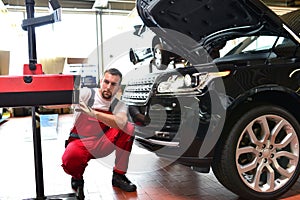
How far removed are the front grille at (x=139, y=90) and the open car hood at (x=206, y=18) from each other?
530 millimetres

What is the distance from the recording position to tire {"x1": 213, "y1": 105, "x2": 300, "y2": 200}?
201 centimetres

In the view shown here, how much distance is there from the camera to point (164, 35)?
2.80m

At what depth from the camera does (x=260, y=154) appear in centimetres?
210

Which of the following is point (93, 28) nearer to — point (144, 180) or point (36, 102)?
point (144, 180)

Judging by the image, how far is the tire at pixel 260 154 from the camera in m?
2.01

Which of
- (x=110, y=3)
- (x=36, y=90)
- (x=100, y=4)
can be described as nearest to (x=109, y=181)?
(x=36, y=90)

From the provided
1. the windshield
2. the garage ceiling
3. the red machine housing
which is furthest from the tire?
the garage ceiling

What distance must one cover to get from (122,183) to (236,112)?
3.41ft

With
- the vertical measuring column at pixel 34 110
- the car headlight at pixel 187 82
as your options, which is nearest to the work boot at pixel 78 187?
the vertical measuring column at pixel 34 110

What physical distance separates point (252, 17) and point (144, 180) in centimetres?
157

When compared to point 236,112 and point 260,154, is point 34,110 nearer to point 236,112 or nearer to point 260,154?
point 236,112

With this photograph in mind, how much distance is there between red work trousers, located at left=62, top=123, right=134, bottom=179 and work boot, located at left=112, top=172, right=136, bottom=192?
4 centimetres

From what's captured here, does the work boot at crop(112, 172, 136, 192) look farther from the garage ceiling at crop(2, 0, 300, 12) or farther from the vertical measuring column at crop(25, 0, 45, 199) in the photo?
the garage ceiling at crop(2, 0, 300, 12)

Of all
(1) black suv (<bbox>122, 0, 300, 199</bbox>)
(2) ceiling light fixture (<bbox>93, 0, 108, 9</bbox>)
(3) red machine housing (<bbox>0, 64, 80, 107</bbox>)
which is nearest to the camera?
(3) red machine housing (<bbox>0, 64, 80, 107</bbox>)
